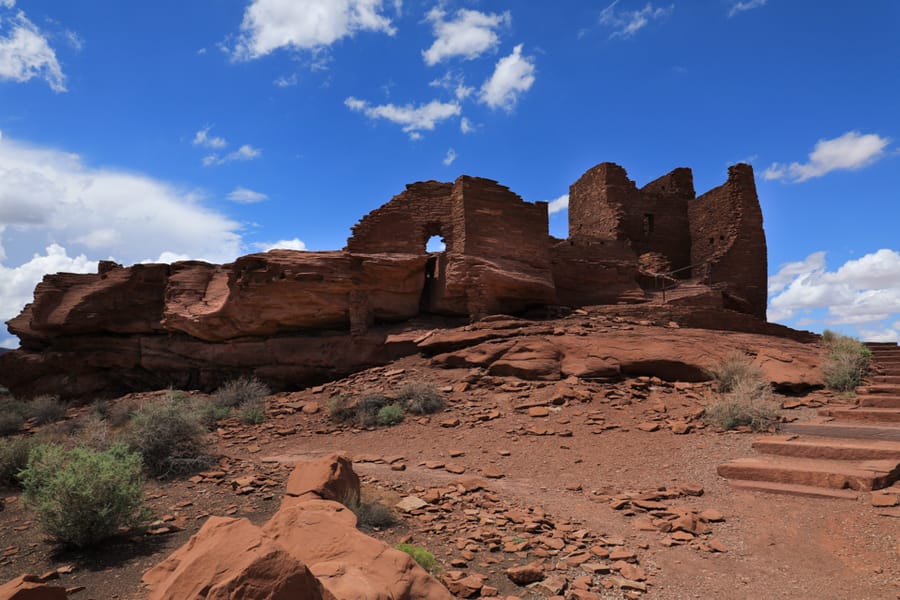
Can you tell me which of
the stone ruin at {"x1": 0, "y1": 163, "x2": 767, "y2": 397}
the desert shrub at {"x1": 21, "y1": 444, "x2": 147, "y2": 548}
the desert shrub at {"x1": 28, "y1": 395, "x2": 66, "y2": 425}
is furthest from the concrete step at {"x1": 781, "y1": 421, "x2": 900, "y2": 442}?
the desert shrub at {"x1": 28, "y1": 395, "x2": 66, "y2": 425}

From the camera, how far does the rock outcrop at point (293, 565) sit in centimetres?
229

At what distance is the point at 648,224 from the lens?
72.6ft

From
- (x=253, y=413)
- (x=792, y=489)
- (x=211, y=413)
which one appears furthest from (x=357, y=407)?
(x=792, y=489)

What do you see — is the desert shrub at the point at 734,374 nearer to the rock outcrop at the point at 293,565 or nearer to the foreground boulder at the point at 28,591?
the rock outcrop at the point at 293,565

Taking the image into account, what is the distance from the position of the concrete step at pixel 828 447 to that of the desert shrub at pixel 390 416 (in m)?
6.60

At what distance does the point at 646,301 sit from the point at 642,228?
18.8 feet

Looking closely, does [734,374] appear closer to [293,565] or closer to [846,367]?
[846,367]

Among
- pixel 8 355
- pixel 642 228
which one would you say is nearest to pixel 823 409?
pixel 642 228

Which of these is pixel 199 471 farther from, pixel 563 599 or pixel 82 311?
pixel 82 311

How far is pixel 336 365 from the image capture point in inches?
582

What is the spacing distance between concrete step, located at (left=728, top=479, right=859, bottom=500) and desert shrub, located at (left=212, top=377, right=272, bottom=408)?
36.8 feet

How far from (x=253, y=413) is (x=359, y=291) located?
472 centimetres

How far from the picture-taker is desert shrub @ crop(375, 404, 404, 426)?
10.8 m

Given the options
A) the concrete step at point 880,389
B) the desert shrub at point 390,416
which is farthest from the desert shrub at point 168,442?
the concrete step at point 880,389
